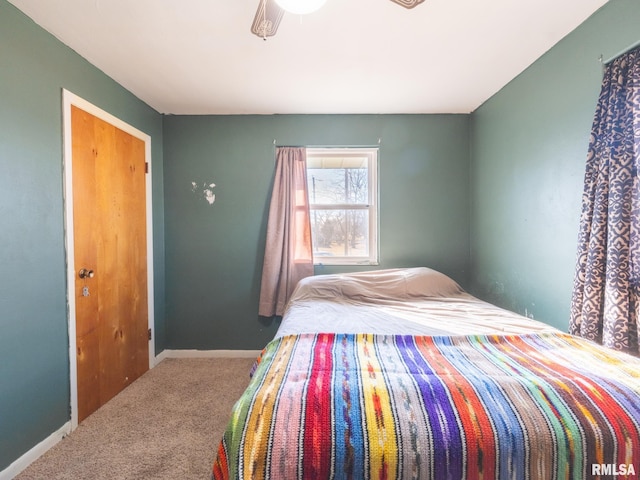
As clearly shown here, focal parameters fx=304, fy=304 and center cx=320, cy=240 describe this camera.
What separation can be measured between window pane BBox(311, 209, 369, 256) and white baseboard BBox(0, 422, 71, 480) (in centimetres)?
218

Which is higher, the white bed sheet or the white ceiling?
the white ceiling

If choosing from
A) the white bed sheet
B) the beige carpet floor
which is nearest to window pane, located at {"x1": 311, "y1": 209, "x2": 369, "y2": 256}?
the white bed sheet

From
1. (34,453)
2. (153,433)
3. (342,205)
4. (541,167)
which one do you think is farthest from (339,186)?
(34,453)

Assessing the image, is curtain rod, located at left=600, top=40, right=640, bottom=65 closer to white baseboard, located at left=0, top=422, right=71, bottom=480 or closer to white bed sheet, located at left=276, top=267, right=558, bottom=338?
white bed sheet, located at left=276, top=267, right=558, bottom=338

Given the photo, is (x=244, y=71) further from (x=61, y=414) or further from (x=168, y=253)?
(x=61, y=414)

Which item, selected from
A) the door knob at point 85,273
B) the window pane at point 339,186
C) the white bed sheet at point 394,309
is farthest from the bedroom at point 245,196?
the white bed sheet at point 394,309

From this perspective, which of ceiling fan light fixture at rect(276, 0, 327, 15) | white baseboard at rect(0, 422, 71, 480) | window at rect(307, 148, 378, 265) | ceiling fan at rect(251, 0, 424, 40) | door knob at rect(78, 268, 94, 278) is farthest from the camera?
window at rect(307, 148, 378, 265)

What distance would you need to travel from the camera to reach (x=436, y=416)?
0.89 m

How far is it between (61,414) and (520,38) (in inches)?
138

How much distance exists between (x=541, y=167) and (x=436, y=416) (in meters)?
1.87

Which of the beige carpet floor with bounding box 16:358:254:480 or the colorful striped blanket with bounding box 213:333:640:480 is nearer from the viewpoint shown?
the colorful striped blanket with bounding box 213:333:640:480

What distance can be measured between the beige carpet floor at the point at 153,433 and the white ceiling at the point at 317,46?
7.61 ft

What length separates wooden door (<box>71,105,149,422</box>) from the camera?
196 cm

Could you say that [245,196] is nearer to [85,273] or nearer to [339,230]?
[339,230]
